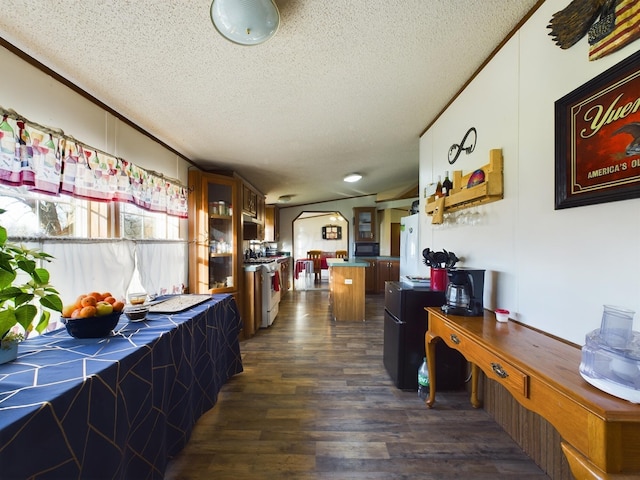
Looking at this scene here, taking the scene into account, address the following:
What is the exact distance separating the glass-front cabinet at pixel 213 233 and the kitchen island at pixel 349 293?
68.0 inches

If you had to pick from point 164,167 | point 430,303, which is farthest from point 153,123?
point 430,303

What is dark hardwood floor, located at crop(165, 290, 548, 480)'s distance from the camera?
53.6 inches

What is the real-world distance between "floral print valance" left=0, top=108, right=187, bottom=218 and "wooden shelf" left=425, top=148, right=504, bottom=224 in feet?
8.37

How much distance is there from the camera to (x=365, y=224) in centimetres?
691

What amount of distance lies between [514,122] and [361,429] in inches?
84.2

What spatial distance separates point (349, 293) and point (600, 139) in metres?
3.45

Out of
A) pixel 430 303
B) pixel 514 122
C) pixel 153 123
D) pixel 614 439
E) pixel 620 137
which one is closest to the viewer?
pixel 614 439

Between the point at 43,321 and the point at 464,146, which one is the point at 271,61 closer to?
the point at 464,146

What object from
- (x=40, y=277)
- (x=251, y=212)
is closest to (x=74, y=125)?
(x=40, y=277)

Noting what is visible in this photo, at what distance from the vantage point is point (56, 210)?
1543mm

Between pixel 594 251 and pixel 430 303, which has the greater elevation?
pixel 594 251

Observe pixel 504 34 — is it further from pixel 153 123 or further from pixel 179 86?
pixel 153 123

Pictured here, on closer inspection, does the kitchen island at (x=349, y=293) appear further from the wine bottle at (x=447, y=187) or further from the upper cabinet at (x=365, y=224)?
the upper cabinet at (x=365, y=224)

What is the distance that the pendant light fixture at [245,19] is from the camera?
1074mm
